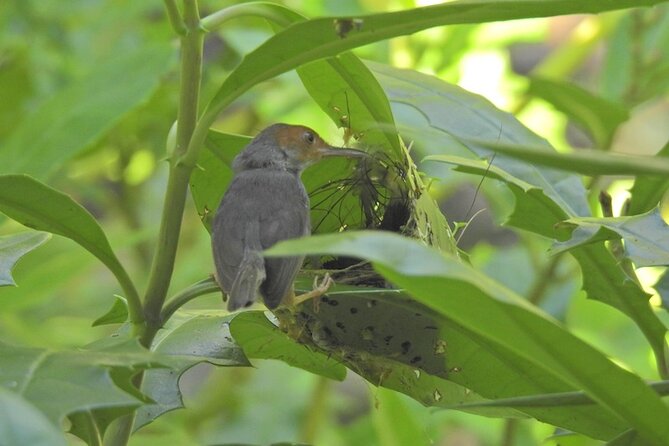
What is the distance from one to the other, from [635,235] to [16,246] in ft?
3.66

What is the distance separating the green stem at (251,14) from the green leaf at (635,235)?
0.64 m

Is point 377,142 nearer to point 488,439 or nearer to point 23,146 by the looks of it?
point 23,146

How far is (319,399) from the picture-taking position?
3.55m

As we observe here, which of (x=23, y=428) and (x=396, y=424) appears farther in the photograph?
(x=396, y=424)

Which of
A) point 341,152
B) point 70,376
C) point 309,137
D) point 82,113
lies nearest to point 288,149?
point 309,137

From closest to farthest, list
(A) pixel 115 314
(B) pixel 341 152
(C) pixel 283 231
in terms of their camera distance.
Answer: (A) pixel 115 314
(C) pixel 283 231
(B) pixel 341 152

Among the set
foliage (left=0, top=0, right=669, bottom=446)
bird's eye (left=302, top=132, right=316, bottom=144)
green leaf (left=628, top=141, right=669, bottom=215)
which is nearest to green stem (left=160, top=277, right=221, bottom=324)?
foliage (left=0, top=0, right=669, bottom=446)

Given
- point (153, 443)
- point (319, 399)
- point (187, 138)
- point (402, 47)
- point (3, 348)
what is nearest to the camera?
point (3, 348)

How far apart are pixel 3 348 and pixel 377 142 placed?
3.38 feet

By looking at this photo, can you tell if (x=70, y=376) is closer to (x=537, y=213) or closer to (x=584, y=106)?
(x=537, y=213)

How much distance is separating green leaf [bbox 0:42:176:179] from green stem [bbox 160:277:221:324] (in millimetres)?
1099

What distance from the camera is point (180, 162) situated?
1.73 metres

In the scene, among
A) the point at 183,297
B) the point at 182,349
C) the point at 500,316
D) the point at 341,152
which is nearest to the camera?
the point at 500,316

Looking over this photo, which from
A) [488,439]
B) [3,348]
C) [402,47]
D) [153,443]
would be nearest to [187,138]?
[3,348]
